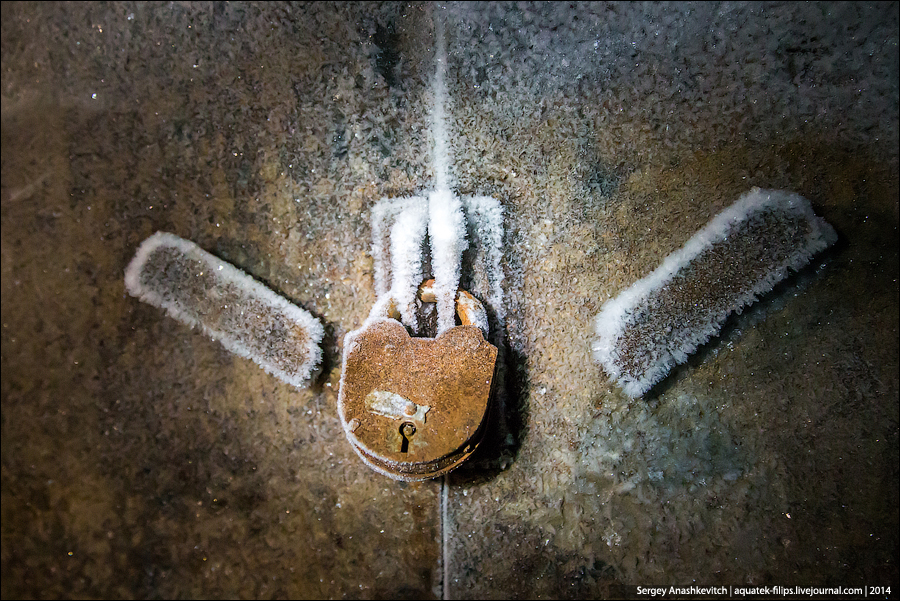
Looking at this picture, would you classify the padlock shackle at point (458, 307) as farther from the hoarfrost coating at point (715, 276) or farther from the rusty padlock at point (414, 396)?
the hoarfrost coating at point (715, 276)

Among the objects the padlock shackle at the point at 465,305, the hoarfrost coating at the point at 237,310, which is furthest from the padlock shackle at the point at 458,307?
the hoarfrost coating at the point at 237,310

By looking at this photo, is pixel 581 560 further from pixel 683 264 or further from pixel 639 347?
pixel 683 264

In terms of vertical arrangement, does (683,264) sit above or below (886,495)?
above

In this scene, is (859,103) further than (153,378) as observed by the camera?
No

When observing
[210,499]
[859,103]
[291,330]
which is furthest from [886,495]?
[210,499]

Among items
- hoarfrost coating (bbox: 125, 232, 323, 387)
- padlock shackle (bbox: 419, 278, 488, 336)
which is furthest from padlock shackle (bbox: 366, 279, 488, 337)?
hoarfrost coating (bbox: 125, 232, 323, 387)

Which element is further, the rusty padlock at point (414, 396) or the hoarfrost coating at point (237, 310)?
the hoarfrost coating at point (237, 310)

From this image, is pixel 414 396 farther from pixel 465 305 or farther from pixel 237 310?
pixel 237 310
